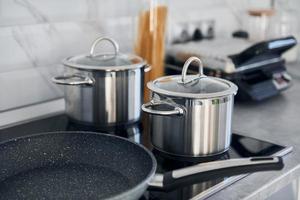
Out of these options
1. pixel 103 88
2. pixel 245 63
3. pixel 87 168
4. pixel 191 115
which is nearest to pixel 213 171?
pixel 191 115

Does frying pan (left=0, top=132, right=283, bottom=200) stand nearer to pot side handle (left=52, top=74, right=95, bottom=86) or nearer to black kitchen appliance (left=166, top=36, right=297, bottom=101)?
pot side handle (left=52, top=74, right=95, bottom=86)

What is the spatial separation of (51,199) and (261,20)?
45.4 inches

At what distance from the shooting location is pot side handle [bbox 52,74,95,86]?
1091mm

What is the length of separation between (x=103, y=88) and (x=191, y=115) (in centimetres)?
25

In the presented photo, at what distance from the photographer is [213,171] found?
85cm

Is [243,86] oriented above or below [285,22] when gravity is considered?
below

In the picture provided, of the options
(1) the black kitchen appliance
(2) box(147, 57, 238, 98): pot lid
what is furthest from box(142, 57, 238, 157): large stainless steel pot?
(1) the black kitchen appliance

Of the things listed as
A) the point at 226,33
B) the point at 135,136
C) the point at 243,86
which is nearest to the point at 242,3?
the point at 226,33

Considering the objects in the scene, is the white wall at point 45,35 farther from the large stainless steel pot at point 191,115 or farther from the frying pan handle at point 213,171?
the frying pan handle at point 213,171

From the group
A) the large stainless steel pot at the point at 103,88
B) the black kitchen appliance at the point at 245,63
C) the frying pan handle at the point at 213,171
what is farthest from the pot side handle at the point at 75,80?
the black kitchen appliance at the point at 245,63

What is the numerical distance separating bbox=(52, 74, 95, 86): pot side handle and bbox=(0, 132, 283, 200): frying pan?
0.14 meters

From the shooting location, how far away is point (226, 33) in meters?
1.91

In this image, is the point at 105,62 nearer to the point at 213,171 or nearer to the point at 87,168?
the point at 87,168

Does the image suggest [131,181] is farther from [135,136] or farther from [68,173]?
[135,136]
